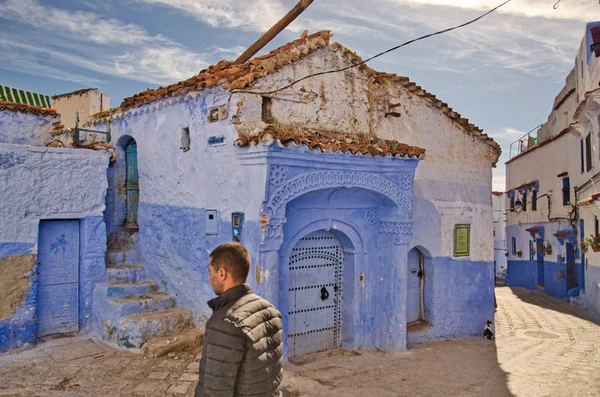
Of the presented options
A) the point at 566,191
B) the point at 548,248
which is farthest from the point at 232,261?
the point at 548,248

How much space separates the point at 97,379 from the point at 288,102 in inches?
194

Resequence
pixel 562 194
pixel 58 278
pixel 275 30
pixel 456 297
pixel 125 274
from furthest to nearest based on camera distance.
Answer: pixel 562 194 < pixel 456 297 < pixel 275 30 < pixel 125 274 < pixel 58 278

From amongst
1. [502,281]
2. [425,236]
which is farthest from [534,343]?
[502,281]

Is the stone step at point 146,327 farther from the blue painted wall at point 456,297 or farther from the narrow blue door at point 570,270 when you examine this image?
the narrow blue door at point 570,270

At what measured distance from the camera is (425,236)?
33.6 feet

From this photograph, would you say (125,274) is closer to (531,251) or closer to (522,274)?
(531,251)

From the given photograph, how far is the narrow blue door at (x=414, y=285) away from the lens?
1045 cm

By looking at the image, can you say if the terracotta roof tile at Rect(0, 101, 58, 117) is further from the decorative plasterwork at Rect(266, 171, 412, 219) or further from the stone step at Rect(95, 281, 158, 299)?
the decorative plasterwork at Rect(266, 171, 412, 219)

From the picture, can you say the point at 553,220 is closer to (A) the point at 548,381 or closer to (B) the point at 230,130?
(A) the point at 548,381

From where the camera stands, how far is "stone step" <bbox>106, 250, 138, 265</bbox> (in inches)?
366

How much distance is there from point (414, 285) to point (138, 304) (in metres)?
5.71

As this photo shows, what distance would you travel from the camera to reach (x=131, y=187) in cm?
1044

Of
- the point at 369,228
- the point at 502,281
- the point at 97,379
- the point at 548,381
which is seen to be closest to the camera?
the point at 97,379

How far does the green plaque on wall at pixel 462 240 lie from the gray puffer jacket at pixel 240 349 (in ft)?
27.3
